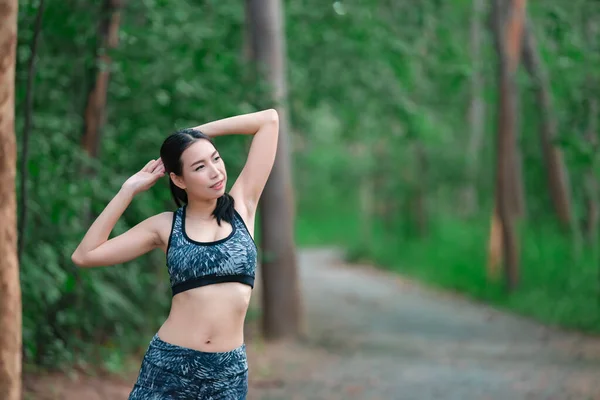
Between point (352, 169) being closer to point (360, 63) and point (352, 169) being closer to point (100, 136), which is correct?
point (360, 63)

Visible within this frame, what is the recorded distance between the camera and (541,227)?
18.5 metres

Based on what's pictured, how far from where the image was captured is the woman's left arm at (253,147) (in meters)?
3.81

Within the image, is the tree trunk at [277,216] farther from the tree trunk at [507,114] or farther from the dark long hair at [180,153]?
the dark long hair at [180,153]

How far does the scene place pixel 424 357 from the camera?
443 inches

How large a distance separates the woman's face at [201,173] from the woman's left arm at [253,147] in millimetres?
282

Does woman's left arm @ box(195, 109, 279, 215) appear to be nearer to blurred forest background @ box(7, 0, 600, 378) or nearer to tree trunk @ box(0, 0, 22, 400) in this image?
tree trunk @ box(0, 0, 22, 400)

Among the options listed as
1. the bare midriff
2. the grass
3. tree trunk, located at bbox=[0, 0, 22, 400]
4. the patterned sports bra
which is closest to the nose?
the patterned sports bra

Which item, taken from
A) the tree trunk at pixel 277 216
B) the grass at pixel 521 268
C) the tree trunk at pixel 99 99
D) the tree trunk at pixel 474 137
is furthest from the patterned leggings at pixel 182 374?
the tree trunk at pixel 474 137

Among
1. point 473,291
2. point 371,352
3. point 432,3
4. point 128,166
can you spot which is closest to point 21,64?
point 128,166

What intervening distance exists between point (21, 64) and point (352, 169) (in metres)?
25.8

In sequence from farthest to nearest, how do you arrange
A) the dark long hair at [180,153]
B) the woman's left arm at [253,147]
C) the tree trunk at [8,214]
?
the tree trunk at [8,214] < the woman's left arm at [253,147] < the dark long hair at [180,153]

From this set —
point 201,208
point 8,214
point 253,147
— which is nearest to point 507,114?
point 8,214

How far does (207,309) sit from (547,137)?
15538mm

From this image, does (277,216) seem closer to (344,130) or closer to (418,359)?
(418,359)
